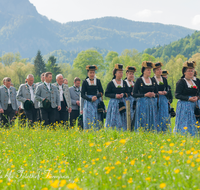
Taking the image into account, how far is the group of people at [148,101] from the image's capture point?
7098 mm

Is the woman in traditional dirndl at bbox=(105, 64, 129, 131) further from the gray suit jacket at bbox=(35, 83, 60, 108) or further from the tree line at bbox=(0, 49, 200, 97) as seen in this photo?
the tree line at bbox=(0, 49, 200, 97)

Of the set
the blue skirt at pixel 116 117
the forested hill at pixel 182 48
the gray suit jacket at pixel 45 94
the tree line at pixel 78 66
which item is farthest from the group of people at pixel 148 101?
the forested hill at pixel 182 48

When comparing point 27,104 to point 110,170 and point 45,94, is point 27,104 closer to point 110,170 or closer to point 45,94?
point 45,94

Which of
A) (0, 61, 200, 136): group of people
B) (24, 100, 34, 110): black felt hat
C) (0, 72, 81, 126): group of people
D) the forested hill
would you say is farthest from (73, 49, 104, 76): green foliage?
(24, 100, 34, 110): black felt hat

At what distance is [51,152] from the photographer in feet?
15.5

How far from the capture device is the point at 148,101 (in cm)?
768

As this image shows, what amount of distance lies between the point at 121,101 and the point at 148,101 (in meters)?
1.01

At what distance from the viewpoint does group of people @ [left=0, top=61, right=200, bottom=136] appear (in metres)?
7.16

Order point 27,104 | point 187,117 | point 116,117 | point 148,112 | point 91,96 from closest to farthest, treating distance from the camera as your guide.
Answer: point 187,117 < point 148,112 < point 116,117 < point 91,96 < point 27,104

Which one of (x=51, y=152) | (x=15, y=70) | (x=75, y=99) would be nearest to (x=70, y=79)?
(x=15, y=70)

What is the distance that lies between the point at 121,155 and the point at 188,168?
1.24 m

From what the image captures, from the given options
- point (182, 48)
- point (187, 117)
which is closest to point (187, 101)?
point (187, 117)

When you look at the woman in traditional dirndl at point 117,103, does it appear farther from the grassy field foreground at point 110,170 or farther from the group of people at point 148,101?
the grassy field foreground at point 110,170

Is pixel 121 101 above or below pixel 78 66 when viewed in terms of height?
above
